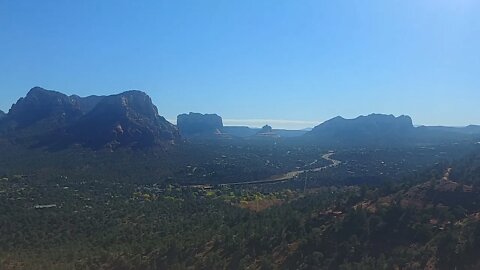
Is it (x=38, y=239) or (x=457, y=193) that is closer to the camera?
(x=457, y=193)

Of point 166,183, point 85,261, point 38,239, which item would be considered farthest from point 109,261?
point 166,183

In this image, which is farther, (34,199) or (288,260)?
(34,199)

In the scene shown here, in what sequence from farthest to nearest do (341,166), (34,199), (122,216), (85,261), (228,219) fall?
(341,166) → (34,199) → (122,216) → (228,219) → (85,261)

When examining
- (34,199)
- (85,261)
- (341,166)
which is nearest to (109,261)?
(85,261)

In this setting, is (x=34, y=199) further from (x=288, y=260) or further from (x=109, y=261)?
(x=288, y=260)

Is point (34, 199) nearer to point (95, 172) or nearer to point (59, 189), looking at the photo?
point (59, 189)

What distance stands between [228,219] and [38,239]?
28.0 metres

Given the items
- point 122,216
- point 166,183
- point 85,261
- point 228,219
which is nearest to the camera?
point 85,261

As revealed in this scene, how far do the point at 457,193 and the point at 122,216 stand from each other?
54.8m

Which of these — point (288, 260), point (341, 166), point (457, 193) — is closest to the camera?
point (288, 260)

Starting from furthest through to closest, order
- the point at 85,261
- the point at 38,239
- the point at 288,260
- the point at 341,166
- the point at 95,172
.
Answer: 1. the point at 341,166
2. the point at 95,172
3. the point at 38,239
4. the point at 85,261
5. the point at 288,260

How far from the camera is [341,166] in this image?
575 feet

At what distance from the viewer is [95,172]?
504 feet

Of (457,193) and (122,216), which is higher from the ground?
(457,193)
